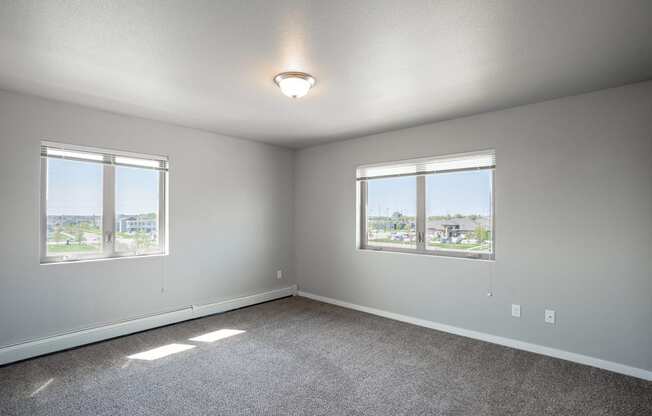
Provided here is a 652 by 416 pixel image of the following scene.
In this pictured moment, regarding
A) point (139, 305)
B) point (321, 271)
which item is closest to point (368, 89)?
point (321, 271)

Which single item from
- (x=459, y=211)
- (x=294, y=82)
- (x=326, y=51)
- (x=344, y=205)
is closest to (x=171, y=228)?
(x=344, y=205)

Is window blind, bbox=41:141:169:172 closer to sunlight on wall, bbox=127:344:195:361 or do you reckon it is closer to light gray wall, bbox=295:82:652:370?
sunlight on wall, bbox=127:344:195:361

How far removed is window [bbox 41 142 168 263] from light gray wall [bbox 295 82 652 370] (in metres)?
2.97

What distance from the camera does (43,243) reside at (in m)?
3.27

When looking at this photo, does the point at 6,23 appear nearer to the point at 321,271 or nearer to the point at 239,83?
the point at 239,83

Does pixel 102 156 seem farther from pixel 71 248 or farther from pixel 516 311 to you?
pixel 516 311

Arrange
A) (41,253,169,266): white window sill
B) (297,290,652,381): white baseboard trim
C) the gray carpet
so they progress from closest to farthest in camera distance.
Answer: the gray carpet → (297,290,652,381): white baseboard trim → (41,253,169,266): white window sill

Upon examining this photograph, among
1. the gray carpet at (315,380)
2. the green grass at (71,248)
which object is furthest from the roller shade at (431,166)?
the green grass at (71,248)

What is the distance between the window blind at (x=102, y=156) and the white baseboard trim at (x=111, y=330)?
5.66 ft

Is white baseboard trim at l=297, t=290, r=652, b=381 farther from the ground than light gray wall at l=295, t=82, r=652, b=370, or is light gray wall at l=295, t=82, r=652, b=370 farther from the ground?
light gray wall at l=295, t=82, r=652, b=370

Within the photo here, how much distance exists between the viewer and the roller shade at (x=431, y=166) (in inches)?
145

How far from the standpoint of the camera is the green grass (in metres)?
3.33

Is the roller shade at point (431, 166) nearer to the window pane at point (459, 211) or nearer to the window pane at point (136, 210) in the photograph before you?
the window pane at point (459, 211)

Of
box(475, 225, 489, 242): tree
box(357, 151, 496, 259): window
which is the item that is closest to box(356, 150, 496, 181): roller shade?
box(357, 151, 496, 259): window
